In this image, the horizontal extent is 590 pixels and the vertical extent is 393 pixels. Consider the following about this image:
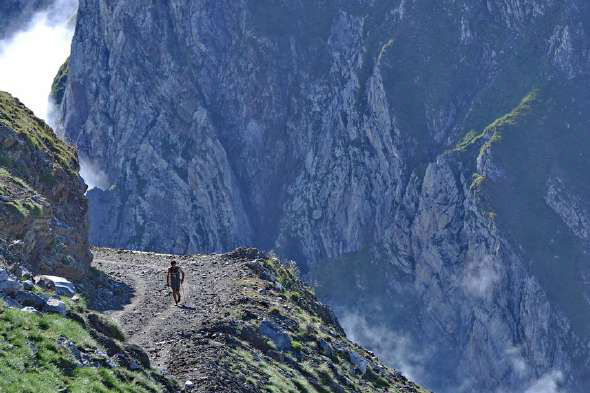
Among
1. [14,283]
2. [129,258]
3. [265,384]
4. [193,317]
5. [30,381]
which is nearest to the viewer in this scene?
[30,381]

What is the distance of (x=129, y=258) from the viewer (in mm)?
85188

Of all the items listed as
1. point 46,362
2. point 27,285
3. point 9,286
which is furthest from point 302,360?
point 46,362

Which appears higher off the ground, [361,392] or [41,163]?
[41,163]

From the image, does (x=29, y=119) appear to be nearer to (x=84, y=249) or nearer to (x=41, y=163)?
(x=41, y=163)

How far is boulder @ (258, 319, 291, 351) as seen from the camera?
193ft

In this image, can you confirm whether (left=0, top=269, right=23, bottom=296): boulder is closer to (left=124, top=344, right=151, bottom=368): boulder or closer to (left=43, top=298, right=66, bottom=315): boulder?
(left=43, top=298, right=66, bottom=315): boulder

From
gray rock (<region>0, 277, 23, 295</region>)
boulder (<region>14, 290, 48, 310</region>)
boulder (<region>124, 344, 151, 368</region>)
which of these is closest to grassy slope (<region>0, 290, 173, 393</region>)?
boulder (<region>14, 290, 48, 310</region>)

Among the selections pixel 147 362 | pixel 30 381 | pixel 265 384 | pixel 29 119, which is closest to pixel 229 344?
pixel 265 384

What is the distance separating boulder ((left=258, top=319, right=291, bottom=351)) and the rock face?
42.3 feet

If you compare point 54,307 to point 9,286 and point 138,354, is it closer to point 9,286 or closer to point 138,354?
point 9,286

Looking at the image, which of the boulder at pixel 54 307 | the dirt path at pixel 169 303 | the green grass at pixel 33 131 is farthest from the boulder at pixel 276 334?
the green grass at pixel 33 131

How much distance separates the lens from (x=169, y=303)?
64.4m

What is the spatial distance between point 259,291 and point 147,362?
73.9 feet

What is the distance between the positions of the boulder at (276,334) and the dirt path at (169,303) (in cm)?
213
